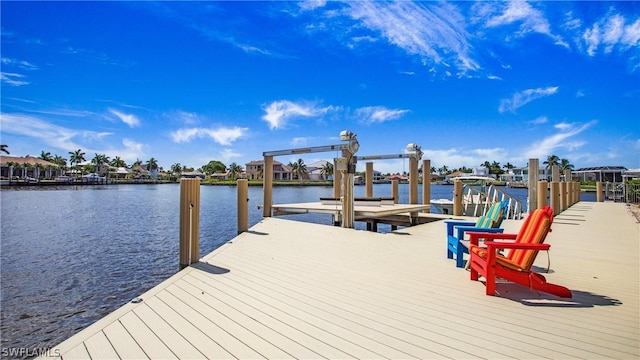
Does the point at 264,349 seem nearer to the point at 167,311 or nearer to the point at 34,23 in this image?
the point at 167,311

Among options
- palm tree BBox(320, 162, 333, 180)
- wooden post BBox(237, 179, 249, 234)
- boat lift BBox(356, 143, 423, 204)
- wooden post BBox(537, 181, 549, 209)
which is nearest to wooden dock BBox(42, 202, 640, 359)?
wooden post BBox(237, 179, 249, 234)

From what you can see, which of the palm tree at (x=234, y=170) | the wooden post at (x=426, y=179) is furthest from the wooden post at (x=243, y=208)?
the palm tree at (x=234, y=170)

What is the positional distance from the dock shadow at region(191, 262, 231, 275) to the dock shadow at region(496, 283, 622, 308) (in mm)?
3626

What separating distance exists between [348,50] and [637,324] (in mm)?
16151

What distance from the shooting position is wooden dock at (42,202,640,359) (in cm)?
224

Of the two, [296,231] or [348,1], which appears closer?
[296,231]

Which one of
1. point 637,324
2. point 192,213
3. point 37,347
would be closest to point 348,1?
point 192,213

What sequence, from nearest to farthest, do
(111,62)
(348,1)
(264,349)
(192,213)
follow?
(264,349) → (192,213) → (348,1) → (111,62)

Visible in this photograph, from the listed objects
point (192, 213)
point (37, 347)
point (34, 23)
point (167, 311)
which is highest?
point (34, 23)

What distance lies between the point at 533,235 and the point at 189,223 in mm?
4922

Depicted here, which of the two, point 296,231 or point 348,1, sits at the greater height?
point 348,1

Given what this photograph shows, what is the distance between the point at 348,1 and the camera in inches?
364

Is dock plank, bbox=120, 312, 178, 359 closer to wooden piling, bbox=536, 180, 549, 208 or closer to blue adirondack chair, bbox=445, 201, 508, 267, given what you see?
blue adirondack chair, bbox=445, 201, 508, 267

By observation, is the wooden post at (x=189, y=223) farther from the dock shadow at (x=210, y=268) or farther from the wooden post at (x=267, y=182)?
the wooden post at (x=267, y=182)
